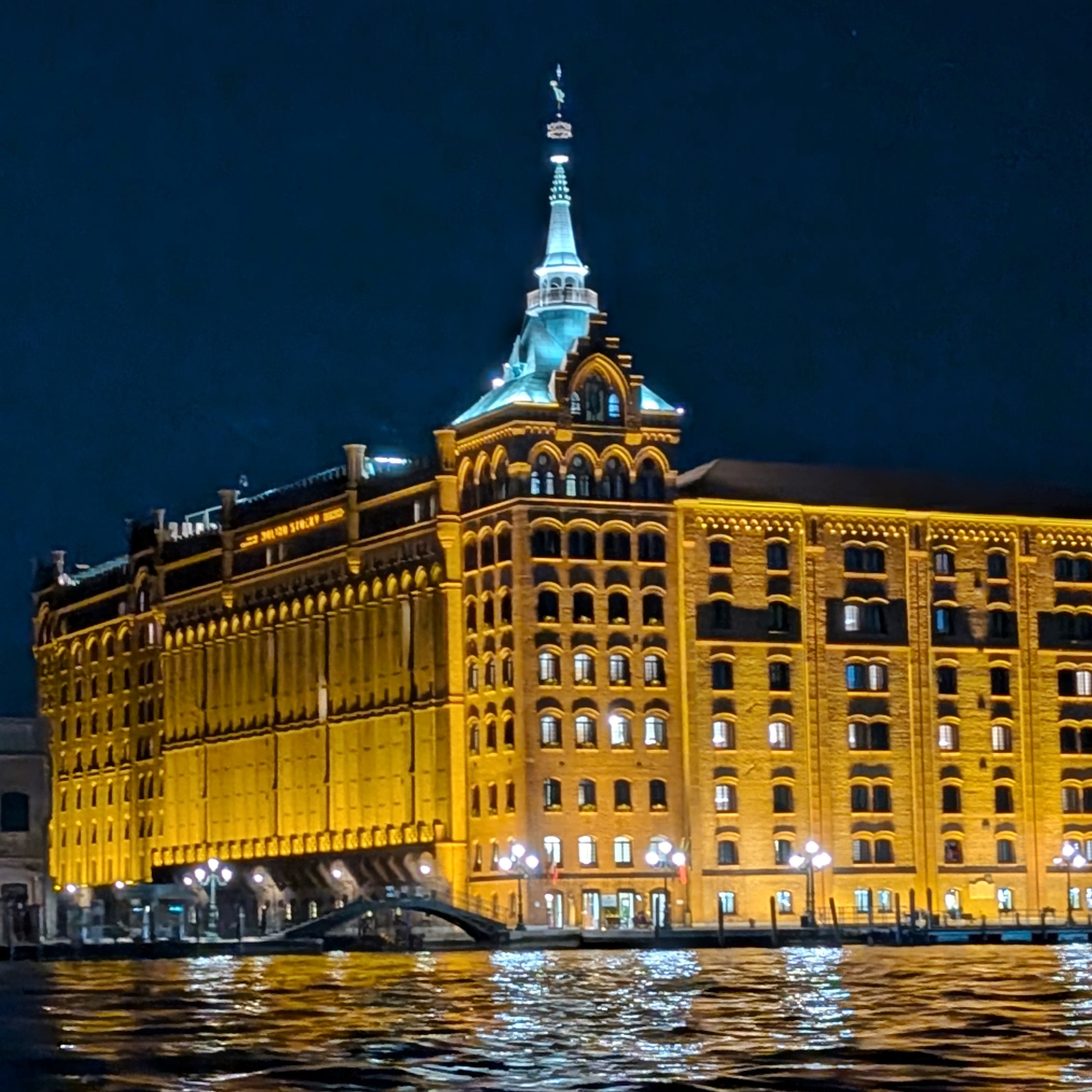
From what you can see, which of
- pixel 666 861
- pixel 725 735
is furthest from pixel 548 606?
pixel 666 861

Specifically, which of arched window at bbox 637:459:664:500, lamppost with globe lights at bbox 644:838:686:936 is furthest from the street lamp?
arched window at bbox 637:459:664:500

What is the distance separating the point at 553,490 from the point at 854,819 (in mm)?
23642

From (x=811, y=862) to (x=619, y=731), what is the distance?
11534 millimetres

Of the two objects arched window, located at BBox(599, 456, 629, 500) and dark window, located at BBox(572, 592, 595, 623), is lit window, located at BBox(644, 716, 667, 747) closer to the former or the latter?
dark window, located at BBox(572, 592, 595, 623)

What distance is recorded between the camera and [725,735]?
485ft

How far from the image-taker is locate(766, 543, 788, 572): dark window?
491ft

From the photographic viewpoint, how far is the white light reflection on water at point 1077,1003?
168 feet

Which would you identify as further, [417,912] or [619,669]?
[619,669]

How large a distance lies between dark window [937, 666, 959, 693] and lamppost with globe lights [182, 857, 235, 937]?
135 ft

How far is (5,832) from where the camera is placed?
199 meters

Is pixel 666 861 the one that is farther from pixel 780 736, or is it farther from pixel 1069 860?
pixel 1069 860

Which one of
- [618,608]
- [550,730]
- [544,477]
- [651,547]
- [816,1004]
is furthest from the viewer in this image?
[651,547]

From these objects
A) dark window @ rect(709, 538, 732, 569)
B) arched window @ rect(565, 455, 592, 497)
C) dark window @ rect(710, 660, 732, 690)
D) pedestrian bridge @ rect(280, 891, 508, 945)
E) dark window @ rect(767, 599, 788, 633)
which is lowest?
pedestrian bridge @ rect(280, 891, 508, 945)

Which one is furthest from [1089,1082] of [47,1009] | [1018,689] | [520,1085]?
[1018,689]
